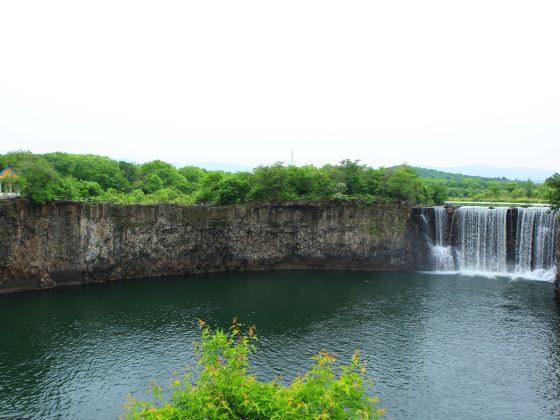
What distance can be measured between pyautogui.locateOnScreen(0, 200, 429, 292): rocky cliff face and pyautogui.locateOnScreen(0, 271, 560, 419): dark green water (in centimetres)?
317

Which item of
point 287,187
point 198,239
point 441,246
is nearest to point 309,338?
point 198,239

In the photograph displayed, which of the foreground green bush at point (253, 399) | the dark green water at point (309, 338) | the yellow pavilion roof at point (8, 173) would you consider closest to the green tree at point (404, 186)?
the dark green water at point (309, 338)

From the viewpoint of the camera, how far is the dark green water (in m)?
26.9

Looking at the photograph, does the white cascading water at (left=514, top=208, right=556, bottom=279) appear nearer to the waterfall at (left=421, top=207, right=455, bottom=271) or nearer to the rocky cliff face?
the waterfall at (left=421, top=207, right=455, bottom=271)

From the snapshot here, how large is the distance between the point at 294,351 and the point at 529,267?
3651 centimetres

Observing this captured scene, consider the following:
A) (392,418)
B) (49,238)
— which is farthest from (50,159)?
(392,418)

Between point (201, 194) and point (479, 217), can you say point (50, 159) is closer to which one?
point (201, 194)

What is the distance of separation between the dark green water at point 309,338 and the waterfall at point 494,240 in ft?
17.2

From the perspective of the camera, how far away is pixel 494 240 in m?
57.9

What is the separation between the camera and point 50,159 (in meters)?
79.1

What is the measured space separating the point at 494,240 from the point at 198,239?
37.4m

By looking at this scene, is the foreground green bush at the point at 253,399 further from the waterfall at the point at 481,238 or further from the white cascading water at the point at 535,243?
the waterfall at the point at 481,238

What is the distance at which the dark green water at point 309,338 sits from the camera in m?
26.9

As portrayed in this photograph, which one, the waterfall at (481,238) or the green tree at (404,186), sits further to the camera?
the green tree at (404,186)
